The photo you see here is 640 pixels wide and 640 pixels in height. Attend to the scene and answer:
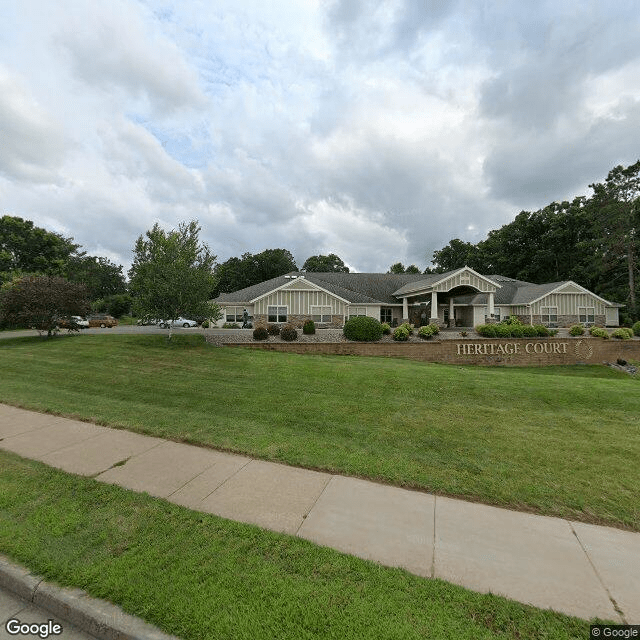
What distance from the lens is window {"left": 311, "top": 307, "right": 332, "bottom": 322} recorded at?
91.0 feet

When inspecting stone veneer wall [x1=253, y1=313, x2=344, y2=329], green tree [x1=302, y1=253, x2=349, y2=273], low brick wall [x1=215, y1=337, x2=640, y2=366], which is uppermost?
green tree [x1=302, y1=253, x2=349, y2=273]

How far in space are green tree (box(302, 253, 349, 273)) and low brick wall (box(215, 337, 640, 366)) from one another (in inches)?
2250

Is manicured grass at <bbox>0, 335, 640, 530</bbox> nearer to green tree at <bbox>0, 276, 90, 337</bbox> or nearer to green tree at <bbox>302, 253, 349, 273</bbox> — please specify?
green tree at <bbox>0, 276, 90, 337</bbox>

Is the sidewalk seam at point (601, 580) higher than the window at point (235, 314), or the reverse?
the window at point (235, 314)

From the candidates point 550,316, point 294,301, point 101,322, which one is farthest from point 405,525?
point 101,322

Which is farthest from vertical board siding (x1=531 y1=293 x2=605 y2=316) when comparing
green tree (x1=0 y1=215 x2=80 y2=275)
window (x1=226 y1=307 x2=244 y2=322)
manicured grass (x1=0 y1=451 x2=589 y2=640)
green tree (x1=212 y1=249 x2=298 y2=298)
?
green tree (x1=0 y1=215 x2=80 y2=275)

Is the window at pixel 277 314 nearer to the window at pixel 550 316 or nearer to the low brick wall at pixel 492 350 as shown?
the low brick wall at pixel 492 350

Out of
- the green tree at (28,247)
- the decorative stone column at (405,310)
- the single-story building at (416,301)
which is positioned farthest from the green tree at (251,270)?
the decorative stone column at (405,310)

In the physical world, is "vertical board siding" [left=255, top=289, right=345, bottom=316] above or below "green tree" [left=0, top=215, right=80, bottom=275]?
below

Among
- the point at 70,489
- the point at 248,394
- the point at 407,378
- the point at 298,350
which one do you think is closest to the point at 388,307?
the point at 298,350

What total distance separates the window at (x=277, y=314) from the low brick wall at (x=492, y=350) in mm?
8034

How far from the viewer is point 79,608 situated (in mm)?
2445

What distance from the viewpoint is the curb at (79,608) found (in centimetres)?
228

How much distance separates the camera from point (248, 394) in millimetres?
8508
